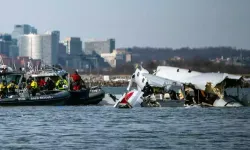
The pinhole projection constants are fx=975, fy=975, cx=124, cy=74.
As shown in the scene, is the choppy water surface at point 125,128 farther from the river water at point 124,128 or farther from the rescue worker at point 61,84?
the rescue worker at point 61,84

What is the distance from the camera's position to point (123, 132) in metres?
41.8

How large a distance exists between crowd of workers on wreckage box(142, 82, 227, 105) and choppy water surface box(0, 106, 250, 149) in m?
3.07

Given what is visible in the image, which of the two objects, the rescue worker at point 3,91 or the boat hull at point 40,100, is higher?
the rescue worker at point 3,91

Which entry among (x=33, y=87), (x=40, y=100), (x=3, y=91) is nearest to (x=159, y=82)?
(x=40, y=100)

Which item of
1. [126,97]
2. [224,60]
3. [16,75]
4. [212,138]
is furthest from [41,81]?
[212,138]

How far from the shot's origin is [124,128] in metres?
44.1

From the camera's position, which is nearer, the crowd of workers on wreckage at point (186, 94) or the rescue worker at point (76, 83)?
the crowd of workers on wreckage at point (186, 94)

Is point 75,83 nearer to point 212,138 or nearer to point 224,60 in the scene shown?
A: point 224,60

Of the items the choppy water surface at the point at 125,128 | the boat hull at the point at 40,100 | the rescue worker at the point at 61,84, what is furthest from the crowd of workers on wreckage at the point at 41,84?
the choppy water surface at the point at 125,128

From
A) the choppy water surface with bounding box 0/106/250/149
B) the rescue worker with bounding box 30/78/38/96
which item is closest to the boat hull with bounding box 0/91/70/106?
the rescue worker with bounding box 30/78/38/96

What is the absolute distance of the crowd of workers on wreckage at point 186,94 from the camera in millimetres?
63028

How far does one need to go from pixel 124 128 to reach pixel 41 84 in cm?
2485

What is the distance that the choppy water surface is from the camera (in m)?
36.7

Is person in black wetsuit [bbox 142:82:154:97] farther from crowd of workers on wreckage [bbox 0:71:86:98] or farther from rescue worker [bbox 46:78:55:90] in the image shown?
rescue worker [bbox 46:78:55:90]
